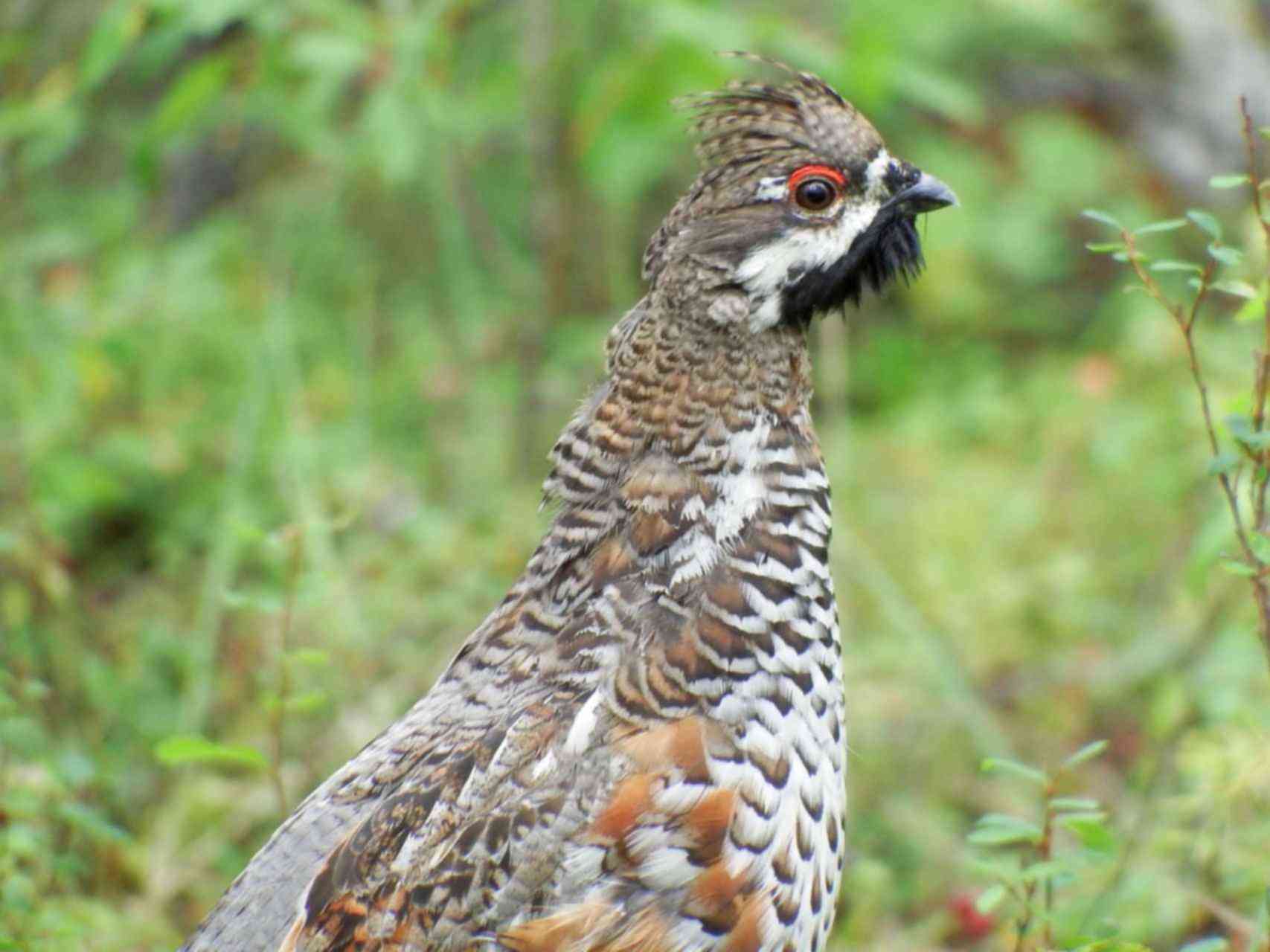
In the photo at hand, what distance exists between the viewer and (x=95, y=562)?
5555 millimetres

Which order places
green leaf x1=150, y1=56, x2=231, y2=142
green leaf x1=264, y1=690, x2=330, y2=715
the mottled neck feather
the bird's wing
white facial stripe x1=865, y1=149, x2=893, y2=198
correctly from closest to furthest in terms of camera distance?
the bird's wing < the mottled neck feather < white facial stripe x1=865, y1=149, x2=893, y2=198 < green leaf x1=264, y1=690, x2=330, y2=715 < green leaf x1=150, y1=56, x2=231, y2=142

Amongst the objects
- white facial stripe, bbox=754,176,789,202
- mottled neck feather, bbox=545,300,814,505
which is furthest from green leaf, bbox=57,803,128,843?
white facial stripe, bbox=754,176,789,202

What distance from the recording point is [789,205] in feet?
9.04

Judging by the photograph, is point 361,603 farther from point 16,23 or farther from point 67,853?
point 16,23

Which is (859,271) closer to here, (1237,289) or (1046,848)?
(1237,289)

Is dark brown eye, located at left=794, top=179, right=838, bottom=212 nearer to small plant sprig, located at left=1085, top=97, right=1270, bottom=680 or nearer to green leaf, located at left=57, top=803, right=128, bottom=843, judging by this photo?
small plant sprig, located at left=1085, top=97, right=1270, bottom=680

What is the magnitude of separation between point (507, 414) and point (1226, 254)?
3.97m

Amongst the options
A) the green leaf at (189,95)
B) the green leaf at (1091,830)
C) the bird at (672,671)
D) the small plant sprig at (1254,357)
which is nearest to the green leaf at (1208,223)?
the small plant sprig at (1254,357)

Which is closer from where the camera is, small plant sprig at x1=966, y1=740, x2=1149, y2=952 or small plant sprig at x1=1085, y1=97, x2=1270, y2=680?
small plant sprig at x1=1085, y1=97, x2=1270, y2=680

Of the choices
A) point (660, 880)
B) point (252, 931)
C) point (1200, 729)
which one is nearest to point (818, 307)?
point (660, 880)

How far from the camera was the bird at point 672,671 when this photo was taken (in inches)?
96.6

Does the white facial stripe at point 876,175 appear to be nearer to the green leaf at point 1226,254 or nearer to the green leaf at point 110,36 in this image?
the green leaf at point 1226,254

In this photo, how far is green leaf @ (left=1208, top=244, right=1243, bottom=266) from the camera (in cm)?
217

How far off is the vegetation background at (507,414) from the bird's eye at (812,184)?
0.81m
